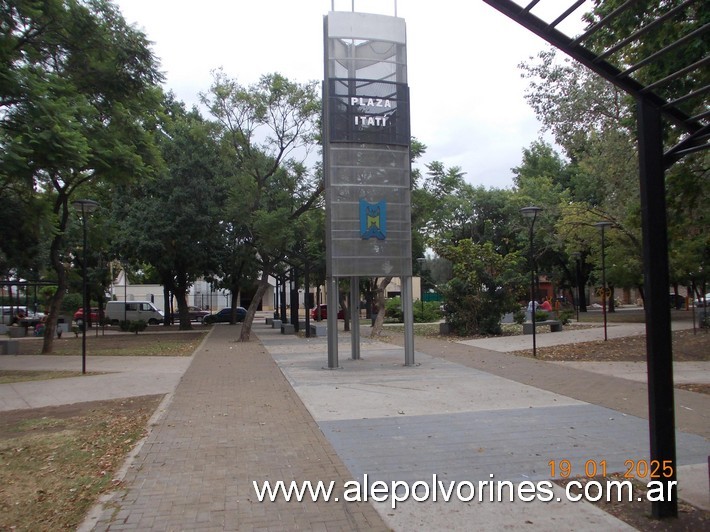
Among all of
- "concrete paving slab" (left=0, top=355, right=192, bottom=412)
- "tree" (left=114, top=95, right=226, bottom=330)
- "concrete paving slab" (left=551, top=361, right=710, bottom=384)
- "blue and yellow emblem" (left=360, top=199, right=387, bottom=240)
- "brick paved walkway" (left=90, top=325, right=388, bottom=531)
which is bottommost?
"concrete paving slab" (left=0, top=355, right=192, bottom=412)

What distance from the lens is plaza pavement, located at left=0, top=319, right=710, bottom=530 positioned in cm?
489

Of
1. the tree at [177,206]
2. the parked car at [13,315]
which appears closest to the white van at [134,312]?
the parked car at [13,315]

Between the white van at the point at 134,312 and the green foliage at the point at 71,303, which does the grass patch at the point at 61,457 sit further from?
the green foliage at the point at 71,303

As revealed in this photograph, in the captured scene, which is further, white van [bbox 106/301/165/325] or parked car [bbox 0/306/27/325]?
white van [bbox 106/301/165/325]

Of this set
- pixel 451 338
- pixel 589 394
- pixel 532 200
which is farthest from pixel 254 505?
pixel 532 200

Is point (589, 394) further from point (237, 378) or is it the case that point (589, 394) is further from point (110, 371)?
point (110, 371)

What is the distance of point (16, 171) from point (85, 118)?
172 inches

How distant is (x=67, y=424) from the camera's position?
8719 millimetres

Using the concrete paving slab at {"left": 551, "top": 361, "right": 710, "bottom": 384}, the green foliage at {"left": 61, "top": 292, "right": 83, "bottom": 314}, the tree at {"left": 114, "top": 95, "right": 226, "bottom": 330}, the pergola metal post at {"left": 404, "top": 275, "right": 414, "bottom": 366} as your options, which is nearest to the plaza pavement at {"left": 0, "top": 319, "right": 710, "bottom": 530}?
the concrete paving slab at {"left": 551, "top": 361, "right": 710, "bottom": 384}

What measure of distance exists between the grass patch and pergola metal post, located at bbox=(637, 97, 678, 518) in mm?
4438

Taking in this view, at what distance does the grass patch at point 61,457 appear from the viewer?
5066 mm

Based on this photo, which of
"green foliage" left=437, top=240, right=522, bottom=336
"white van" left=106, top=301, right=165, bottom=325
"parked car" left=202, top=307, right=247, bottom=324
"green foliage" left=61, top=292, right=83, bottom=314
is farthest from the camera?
"green foliage" left=61, top=292, right=83, bottom=314

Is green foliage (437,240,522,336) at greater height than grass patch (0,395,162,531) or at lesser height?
greater

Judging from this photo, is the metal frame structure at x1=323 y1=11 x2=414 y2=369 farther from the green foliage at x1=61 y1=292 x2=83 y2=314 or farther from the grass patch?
the green foliage at x1=61 y1=292 x2=83 y2=314
